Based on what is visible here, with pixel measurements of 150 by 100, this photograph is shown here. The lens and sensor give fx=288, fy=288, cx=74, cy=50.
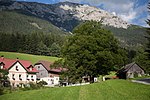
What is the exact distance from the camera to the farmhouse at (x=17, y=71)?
8062 centimetres

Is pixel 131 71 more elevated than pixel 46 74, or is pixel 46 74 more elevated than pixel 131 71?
pixel 131 71

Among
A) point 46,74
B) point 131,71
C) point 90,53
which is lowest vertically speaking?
point 46,74

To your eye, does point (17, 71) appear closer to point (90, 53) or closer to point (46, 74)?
point (46, 74)

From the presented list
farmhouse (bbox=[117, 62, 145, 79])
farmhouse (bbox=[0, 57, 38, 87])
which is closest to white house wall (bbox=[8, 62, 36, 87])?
farmhouse (bbox=[0, 57, 38, 87])

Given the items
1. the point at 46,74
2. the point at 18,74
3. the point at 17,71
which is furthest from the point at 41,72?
the point at 17,71

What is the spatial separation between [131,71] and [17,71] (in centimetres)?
4040

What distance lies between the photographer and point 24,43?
6038 inches

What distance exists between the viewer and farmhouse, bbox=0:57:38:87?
265ft

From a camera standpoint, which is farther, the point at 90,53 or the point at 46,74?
the point at 46,74

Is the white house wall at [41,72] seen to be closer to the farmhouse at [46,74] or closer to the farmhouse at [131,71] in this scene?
Result: the farmhouse at [46,74]

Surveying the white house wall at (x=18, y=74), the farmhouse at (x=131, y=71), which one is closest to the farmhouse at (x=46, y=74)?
the white house wall at (x=18, y=74)

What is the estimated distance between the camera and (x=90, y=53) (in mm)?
56938

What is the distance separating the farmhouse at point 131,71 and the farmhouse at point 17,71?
1149 inches

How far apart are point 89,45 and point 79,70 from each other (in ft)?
17.4
